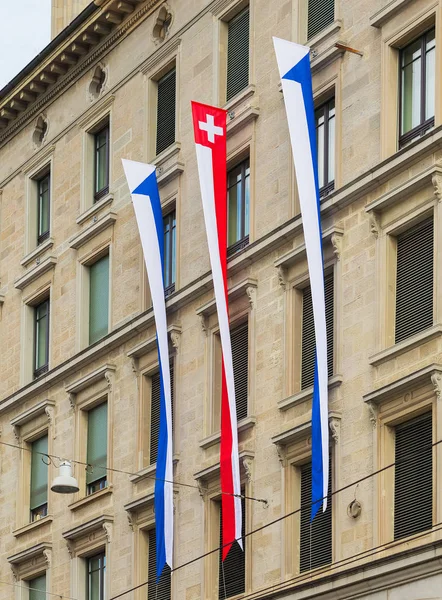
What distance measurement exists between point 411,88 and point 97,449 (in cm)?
1375

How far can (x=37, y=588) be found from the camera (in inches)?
1874

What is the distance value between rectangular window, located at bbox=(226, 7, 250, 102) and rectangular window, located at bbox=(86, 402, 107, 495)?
28.1 feet

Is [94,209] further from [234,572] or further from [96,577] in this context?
[234,572]

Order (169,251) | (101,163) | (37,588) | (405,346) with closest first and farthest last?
1. (405,346)
2. (169,251)
3. (37,588)
4. (101,163)

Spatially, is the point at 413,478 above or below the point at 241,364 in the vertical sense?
below

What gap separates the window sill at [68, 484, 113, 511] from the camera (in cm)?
4497

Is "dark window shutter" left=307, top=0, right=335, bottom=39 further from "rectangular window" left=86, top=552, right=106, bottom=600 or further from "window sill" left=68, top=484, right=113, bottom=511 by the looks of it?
"rectangular window" left=86, top=552, right=106, bottom=600

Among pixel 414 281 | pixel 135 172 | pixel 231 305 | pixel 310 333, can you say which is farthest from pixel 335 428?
pixel 135 172

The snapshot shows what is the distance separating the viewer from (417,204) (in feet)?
118

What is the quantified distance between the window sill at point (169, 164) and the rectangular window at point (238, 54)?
82.9 inches

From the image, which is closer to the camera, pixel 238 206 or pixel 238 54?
pixel 238 206

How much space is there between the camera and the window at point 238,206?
4181cm

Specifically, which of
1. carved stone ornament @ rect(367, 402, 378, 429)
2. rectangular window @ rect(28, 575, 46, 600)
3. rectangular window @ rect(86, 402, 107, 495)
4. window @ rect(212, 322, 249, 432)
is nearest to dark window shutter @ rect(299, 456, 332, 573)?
carved stone ornament @ rect(367, 402, 378, 429)

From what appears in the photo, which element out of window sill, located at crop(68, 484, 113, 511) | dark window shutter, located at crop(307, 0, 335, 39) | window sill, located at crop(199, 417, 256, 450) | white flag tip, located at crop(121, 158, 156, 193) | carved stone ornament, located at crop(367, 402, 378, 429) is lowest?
carved stone ornament, located at crop(367, 402, 378, 429)
